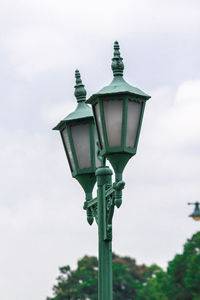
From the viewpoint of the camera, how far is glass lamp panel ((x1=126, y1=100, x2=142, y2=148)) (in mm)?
11383

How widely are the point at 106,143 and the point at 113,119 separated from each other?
0.25 m

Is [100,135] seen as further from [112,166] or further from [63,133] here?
[63,133]

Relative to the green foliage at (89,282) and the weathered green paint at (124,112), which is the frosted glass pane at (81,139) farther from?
the green foliage at (89,282)

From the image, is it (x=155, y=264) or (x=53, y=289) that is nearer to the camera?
(x=53, y=289)

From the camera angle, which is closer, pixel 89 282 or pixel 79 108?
pixel 79 108

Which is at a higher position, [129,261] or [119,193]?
[129,261]

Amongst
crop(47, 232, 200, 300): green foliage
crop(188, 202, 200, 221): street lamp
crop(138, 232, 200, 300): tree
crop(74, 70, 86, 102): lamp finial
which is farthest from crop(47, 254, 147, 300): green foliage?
crop(74, 70, 86, 102): lamp finial

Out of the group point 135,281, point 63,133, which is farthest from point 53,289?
point 63,133

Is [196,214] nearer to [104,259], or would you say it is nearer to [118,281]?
[104,259]

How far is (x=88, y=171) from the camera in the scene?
41.5 feet

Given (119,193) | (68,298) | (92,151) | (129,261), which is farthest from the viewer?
(129,261)

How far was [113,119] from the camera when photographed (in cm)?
1137

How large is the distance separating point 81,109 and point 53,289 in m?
127

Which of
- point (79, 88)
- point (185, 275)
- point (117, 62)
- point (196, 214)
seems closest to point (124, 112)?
point (117, 62)
